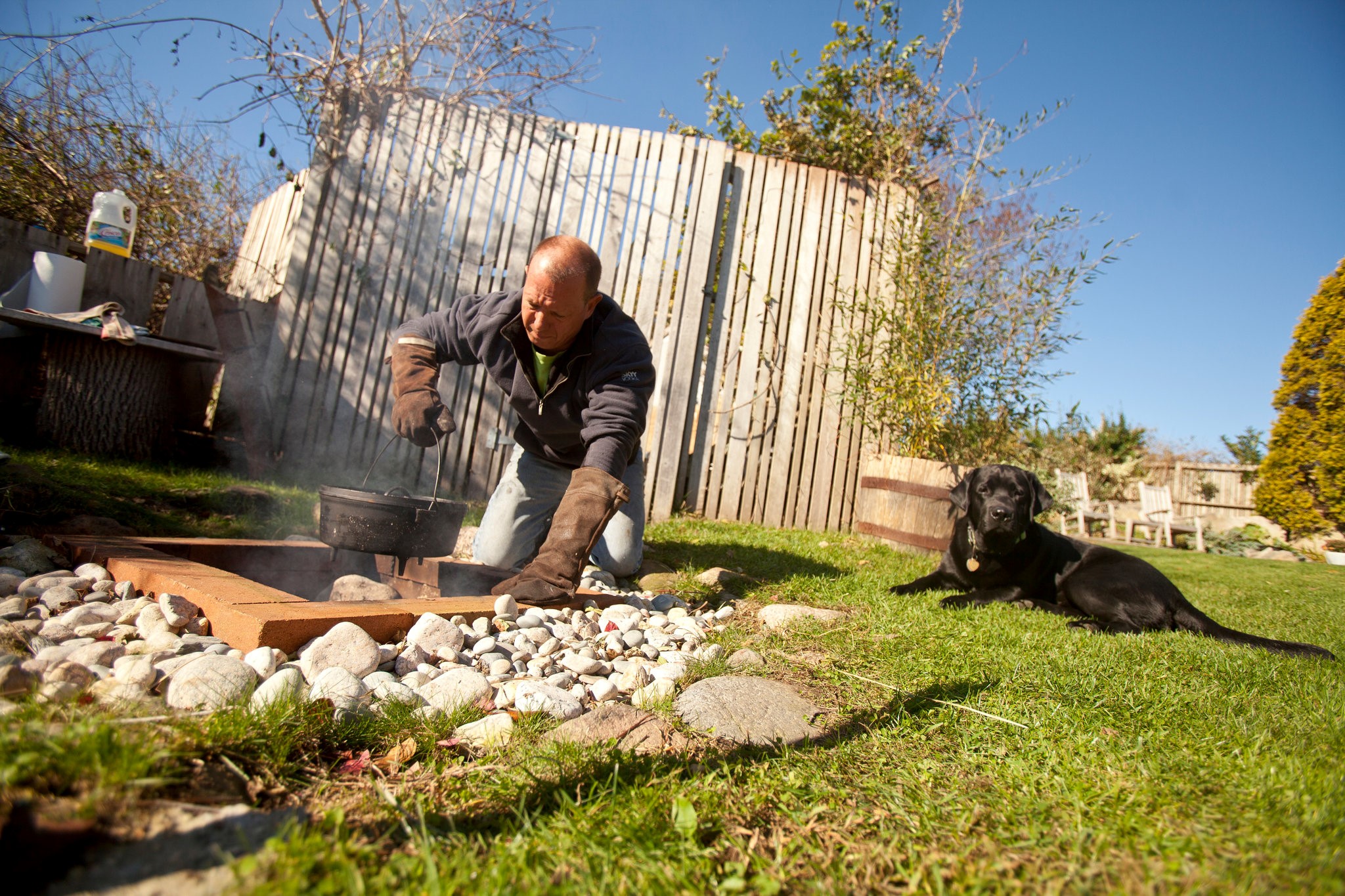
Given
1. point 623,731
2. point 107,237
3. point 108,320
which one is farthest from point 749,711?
point 107,237

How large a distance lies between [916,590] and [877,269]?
3.10 meters

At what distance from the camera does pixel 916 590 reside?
3.49m

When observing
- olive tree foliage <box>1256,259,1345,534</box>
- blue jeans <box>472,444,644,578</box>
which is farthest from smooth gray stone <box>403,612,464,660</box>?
olive tree foliage <box>1256,259,1345,534</box>

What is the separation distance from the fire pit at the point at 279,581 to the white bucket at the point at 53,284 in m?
2.65

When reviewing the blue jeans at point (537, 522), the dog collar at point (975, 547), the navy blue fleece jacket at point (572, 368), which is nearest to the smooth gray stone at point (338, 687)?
the navy blue fleece jacket at point (572, 368)

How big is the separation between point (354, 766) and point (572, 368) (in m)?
1.95

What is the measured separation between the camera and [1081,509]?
13.6 m

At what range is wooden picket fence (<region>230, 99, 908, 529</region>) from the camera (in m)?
5.22

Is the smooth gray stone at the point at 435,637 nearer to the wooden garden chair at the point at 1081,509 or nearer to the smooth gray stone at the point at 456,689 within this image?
the smooth gray stone at the point at 456,689

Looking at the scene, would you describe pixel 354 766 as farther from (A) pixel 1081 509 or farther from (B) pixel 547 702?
(A) pixel 1081 509

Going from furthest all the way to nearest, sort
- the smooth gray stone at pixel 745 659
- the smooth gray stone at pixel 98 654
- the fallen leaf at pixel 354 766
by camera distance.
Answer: the smooth gray stone at pixel 745 659, the smooth gray stone at pixel 98 654, the fallen leaf at pixel 354 766

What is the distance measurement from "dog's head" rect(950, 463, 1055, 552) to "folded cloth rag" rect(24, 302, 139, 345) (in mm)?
4978

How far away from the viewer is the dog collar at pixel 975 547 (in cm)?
342

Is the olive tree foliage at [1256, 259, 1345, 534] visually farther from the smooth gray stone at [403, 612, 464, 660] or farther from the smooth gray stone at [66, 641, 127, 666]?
the smooth gray stone at [66, 641, 127, 666]
